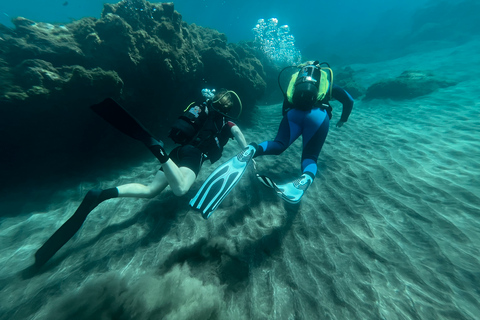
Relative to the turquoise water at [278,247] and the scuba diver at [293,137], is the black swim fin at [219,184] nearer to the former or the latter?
the scuba diver at [293,137]

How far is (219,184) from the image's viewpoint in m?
3.34

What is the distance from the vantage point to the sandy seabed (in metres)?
2.14

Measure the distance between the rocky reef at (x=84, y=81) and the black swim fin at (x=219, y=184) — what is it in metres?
3.55

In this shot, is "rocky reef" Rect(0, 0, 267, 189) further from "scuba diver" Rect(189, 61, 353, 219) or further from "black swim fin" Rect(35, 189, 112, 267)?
"scuba diver" Rect(189, 61, 353, 219)

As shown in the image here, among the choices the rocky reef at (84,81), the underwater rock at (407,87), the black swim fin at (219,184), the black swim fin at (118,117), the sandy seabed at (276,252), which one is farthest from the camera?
the underwater rock at (407,87)

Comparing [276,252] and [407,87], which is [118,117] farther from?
[407,87]

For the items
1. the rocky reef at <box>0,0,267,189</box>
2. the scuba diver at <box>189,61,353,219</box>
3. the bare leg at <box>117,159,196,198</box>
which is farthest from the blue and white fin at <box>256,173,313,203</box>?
the rocky reef at <box>0,0,267,189</box>

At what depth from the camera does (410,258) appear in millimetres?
2586

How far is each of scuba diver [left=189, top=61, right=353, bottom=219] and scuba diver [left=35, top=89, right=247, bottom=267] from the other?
461mm

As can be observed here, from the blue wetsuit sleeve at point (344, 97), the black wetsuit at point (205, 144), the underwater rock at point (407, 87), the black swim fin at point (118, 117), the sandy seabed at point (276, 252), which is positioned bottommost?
the sandy seabed at point (276, 252)

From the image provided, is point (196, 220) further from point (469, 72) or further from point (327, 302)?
point (469, 72)

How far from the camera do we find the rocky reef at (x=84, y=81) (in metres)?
4.08

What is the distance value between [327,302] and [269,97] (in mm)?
13779

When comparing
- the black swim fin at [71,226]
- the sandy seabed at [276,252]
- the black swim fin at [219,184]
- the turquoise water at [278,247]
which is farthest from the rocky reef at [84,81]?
the black swim fin at [219,184]
